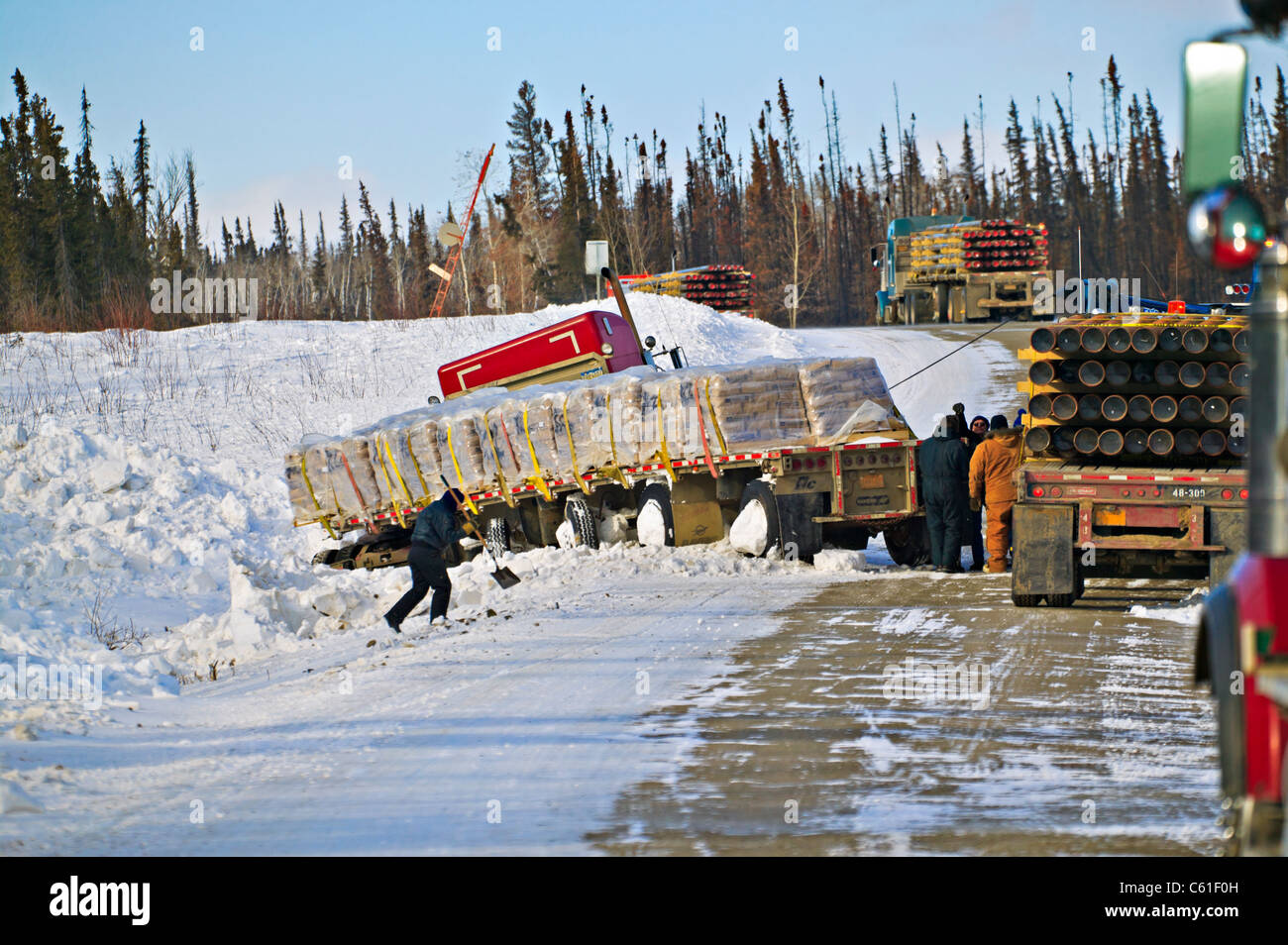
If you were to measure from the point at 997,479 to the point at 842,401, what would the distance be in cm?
197

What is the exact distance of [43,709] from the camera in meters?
8.21

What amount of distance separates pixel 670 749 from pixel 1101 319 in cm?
655

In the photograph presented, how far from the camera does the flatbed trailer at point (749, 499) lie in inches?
565

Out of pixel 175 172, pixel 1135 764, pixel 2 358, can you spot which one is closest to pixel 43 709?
pixel 1135 764

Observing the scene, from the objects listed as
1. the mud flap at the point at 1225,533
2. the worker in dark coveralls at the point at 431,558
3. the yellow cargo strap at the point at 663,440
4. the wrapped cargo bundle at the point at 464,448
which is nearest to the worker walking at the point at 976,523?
the yellow cargo strap at the point at 663,440

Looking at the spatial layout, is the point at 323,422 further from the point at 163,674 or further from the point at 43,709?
the point at 43,709

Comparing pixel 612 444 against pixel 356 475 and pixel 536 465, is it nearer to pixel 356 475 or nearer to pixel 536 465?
pixel 536 465

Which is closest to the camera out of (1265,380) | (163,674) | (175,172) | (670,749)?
(1265,380)

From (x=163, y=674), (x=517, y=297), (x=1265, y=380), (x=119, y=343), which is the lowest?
(x=163, y=674)

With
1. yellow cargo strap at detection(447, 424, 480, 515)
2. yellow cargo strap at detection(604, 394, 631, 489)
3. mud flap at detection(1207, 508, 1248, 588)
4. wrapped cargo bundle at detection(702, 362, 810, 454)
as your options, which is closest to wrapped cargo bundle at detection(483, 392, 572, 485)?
yellow cargo strap at detection(447, 424, 480, 515)

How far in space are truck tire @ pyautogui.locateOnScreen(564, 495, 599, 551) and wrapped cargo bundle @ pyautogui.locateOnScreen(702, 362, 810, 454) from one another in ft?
7.79

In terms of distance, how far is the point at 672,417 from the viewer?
49.8ft

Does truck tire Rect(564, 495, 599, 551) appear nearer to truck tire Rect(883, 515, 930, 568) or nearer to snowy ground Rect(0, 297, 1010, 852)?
snowy ground Rect(0, 297, 1010, 852)

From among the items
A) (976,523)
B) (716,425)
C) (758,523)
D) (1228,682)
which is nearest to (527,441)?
(716,425)
